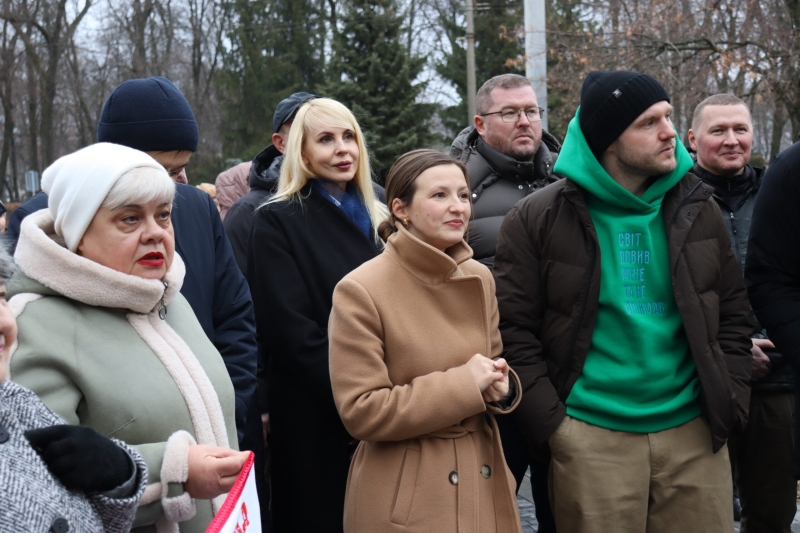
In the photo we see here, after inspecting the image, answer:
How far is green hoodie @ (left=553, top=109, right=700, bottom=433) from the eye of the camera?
3.34 metres

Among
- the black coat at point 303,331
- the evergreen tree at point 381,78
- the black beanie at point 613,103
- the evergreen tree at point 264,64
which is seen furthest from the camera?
the evergreen tree at point 264,64

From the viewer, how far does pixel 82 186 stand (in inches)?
91.7

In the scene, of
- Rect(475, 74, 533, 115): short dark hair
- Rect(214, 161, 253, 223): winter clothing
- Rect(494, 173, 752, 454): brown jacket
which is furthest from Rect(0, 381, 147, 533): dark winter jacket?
Rect(214, 161, 253, 223): winter clothing

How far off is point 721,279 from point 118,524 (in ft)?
8.65

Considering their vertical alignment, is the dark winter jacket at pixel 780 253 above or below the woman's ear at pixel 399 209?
below

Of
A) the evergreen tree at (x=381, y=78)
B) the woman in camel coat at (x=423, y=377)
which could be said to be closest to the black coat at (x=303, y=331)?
the woman in camel coat at (x=423, y=377)

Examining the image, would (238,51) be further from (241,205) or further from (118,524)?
(118,524)

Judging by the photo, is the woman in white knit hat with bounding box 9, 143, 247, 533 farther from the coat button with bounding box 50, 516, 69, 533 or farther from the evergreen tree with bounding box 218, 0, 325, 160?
the evergreen tree with bounding box 218, 0, 325, 160

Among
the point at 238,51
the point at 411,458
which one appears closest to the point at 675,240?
the point at 411,458

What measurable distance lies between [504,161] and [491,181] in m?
0.13

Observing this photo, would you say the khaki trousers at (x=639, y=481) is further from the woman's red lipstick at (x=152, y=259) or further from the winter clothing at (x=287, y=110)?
the winter clothing at (x=287, y=110)

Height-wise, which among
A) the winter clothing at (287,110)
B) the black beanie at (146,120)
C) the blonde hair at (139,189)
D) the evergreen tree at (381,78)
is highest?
the evergreen tree at (381,78)

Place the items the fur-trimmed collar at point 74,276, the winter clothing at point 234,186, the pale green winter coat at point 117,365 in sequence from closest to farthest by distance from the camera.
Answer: the pale green winter coat at point 117,365 → the fur-trimmed collar at point 74,276 → the winter clothing at point 234,186

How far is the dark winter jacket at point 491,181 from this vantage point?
4.50 meters
